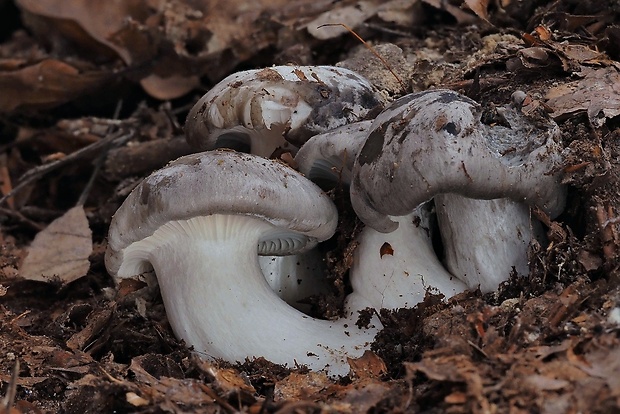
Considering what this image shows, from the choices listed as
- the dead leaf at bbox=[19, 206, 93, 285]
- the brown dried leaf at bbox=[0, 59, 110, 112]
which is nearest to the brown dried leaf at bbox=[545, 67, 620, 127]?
the dead leaf at bbox=[19, 206, 93, 285]

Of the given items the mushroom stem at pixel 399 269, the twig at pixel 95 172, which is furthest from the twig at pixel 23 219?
the mushroom stem at pixel 399 269

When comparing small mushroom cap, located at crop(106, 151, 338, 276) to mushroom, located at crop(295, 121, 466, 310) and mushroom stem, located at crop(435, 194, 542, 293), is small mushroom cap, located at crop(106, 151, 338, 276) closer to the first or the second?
mushroom, located at crop(295, 121, 466, 310)

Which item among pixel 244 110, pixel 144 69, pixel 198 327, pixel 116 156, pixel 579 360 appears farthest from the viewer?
pixel 144 69

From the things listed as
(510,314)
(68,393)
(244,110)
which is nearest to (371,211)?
(510,314)

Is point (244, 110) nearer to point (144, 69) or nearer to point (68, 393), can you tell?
point (68, 393)

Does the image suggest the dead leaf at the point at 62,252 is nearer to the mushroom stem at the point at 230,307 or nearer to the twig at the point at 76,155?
the twig at the point at 76,155

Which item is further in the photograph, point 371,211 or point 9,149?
point 9,149

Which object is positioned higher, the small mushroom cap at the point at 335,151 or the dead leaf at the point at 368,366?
the small mushroom cap at the point at 335,151

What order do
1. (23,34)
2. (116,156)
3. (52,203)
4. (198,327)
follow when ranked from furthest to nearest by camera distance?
1. (23,34)
2. (52,203)
3. (116,156)
4. (198,327)
